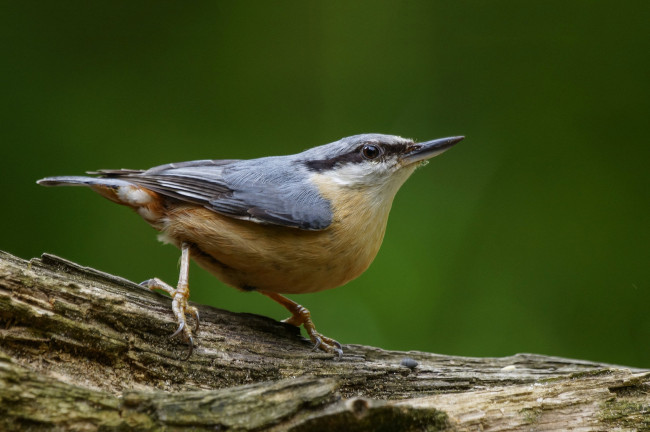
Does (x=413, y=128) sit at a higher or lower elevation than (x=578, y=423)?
higher

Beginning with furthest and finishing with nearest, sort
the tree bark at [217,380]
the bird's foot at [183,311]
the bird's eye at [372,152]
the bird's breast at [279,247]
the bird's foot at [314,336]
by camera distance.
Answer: the bird's eye at [372,152] < the bird's foot at [314,336] < the bird's breast at [279,247] < the bird's foot at [183,311] < the tree bark at [217,380]

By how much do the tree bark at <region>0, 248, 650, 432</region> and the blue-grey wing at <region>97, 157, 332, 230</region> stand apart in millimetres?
520

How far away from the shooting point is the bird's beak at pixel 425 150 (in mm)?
3211

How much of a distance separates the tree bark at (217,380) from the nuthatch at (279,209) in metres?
0.24

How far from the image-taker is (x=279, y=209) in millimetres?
2930

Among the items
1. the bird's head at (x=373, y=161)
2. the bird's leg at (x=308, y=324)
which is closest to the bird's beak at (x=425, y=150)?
the bird's head at (x=373, y=161)

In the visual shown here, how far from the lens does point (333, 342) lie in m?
3.20

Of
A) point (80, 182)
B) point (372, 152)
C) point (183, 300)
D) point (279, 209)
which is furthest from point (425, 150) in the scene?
point (80, 182)

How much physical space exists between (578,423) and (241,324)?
59.3 inches

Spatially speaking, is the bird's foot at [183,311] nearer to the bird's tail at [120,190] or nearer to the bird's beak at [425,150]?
the bird's tail at [120,190]

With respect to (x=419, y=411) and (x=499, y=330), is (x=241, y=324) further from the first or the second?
(x=499, y=330)

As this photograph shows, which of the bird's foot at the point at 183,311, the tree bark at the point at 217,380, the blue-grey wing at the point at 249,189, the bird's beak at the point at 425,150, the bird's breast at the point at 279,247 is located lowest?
the tree bark at the point at 217,380

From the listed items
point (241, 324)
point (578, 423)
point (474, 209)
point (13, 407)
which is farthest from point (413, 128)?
point (13, 407)

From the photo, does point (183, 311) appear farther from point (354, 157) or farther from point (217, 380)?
point (354, 157)
